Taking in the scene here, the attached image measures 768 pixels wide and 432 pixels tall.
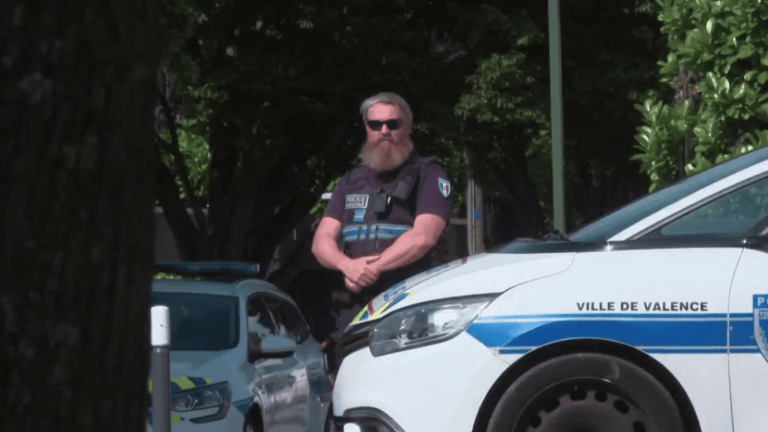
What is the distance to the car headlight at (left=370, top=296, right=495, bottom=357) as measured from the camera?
225 inches

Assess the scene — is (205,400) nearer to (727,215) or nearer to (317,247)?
(317,247)

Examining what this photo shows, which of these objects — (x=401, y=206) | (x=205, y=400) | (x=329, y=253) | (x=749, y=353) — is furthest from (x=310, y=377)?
(x=749, y=353)

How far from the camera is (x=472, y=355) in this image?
566 centimetres

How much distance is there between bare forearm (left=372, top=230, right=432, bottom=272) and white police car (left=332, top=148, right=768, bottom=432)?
0.88 m

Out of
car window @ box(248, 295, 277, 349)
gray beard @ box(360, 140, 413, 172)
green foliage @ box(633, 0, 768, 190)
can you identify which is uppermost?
green foliage @ box(633, 0, 768, 190)

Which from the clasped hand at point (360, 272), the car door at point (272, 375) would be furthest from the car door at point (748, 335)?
the car door at point (272, 375)

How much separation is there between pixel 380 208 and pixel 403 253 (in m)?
0.23

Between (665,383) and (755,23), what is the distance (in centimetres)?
597

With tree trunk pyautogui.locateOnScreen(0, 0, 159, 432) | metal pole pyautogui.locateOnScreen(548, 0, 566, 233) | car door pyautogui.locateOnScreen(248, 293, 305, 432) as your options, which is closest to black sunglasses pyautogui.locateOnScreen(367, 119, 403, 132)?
car door pyautogui.locateOnScreen(248, 293, 305, 432)

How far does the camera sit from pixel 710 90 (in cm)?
1116

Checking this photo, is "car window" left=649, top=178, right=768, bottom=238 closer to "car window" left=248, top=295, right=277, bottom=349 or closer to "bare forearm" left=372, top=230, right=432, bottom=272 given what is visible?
"bare forearm" left=372, top=230, right=432, bottom=272

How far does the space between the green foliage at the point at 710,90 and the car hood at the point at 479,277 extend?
5014 mm

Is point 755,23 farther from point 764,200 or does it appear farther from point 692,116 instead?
point 764,200

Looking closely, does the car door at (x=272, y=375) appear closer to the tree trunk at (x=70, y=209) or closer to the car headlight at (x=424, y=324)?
the car headlight at (x=424, y=324)
